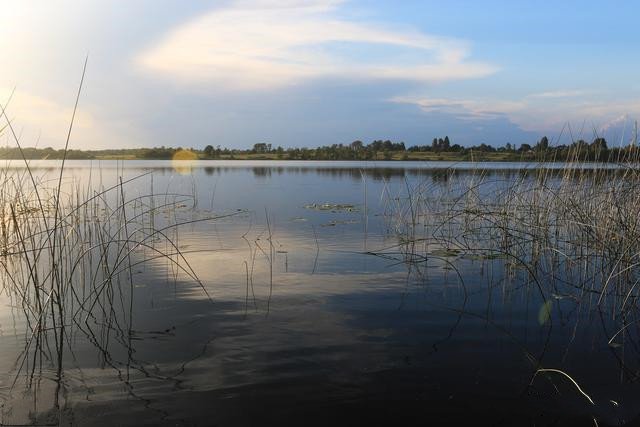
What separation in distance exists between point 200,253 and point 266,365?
5.80 meters

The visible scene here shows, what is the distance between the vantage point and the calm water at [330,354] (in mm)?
3799

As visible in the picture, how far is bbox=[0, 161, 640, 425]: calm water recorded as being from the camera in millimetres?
3799

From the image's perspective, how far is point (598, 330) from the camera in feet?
18.4

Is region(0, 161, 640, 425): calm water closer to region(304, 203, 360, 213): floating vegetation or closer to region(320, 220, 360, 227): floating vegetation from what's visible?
region(320, 220, 360, 227): floating vegetation

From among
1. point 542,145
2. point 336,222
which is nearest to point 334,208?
point 336,222

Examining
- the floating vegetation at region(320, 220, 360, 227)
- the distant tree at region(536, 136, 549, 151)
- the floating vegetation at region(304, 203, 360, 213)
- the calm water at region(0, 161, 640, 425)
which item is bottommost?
the calm water at region(0, 161, 640, 425)

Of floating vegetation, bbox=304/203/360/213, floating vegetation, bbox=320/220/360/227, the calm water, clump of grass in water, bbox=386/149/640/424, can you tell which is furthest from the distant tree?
floating vegetation, bbox=304/203/360/213

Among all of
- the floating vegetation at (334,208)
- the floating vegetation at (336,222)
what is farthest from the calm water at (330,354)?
the floating vegetation at (334,208)

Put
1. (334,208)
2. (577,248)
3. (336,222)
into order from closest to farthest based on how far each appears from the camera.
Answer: (577,248), (336,222), (334,208)

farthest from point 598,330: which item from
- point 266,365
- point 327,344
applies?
point 266,365

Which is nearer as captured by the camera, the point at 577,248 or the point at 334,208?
the point at 577,248

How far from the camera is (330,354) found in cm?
486

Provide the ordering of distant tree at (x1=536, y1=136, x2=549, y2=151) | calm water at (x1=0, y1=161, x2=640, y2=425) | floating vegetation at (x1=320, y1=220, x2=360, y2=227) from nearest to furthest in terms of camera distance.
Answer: calm water at (x1=0, y1=161, x2=640, y2=425)
distant tree at (x1=536, y1=136, x2=549, y2=151)
floating vegetation at (x1=320, y1=220, x2=360, y2=227)

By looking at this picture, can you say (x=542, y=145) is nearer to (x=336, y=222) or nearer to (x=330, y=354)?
(x=336, y=222)
